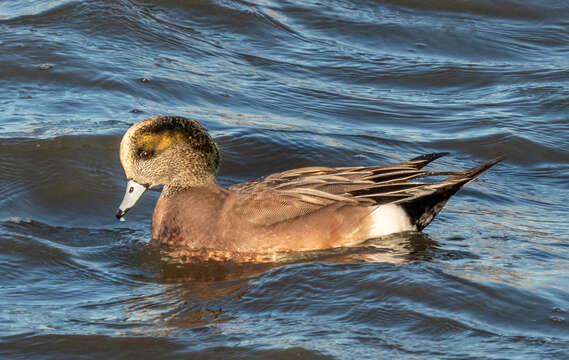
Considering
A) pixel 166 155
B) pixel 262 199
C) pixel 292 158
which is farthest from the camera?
pixel 292 158

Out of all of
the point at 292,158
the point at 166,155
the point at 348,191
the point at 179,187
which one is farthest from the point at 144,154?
the point at 292,158

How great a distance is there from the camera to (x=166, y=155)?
6797 mm

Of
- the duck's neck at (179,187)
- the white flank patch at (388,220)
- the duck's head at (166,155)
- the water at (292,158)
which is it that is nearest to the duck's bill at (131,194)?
the duck's head at (166,155)

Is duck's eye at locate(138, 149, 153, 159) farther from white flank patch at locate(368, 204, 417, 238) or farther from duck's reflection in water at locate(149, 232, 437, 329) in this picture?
white flank patch at locate(368, 204, 417, 238)

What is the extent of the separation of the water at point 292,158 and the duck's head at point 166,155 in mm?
450

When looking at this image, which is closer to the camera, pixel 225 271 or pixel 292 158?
pixel 225 271

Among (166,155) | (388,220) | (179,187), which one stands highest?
(166,155)

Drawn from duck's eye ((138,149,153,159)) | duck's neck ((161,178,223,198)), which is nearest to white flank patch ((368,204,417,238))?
duck's neck ((161,178,223,198))

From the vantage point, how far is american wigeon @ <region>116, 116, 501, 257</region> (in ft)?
21.4

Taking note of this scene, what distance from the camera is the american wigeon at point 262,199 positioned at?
654cm

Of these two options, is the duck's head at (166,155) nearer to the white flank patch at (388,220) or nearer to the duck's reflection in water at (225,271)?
the duck's reflection in water at (225,271)

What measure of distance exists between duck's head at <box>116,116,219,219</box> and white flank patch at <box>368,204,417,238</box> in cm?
110

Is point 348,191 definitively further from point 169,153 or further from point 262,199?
point 169,153

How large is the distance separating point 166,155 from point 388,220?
4.93 ft
